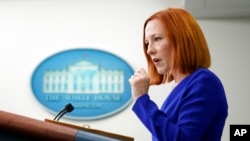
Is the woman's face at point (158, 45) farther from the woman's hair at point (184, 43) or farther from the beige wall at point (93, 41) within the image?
the beige wall at point (93, 41)

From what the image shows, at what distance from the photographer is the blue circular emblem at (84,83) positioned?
2.90 m

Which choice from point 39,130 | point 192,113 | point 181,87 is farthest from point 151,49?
point 39,130

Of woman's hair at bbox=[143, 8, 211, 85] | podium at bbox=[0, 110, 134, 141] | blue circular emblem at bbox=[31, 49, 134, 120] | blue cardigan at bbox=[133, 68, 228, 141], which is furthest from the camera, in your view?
blue circular emblem at bbox=[31, 49, 134, 120]

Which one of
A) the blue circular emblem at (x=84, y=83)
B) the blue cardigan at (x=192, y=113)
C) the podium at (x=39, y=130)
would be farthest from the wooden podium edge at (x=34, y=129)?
the blue circular emblem at (x=84, y=83)

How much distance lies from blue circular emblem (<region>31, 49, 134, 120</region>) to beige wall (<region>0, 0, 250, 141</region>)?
0.05 m

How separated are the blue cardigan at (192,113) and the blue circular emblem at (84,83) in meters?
1.89

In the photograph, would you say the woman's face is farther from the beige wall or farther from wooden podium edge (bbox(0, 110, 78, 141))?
the beige wall

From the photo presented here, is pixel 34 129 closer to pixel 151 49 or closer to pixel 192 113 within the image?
pixel 192 113

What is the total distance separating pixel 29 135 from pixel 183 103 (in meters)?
0.51

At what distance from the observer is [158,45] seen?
1.13 meters

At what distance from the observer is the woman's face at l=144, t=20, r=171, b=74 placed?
1.12 m

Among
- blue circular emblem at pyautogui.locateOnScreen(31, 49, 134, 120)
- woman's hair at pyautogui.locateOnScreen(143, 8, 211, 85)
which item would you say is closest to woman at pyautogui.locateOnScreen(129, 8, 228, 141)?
woman's hair at pyautogui.locateOnScreen(143, 8, 211, 85)

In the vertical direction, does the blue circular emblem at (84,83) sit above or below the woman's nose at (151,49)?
below

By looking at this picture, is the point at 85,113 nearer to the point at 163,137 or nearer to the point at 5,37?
the point at 5,37
